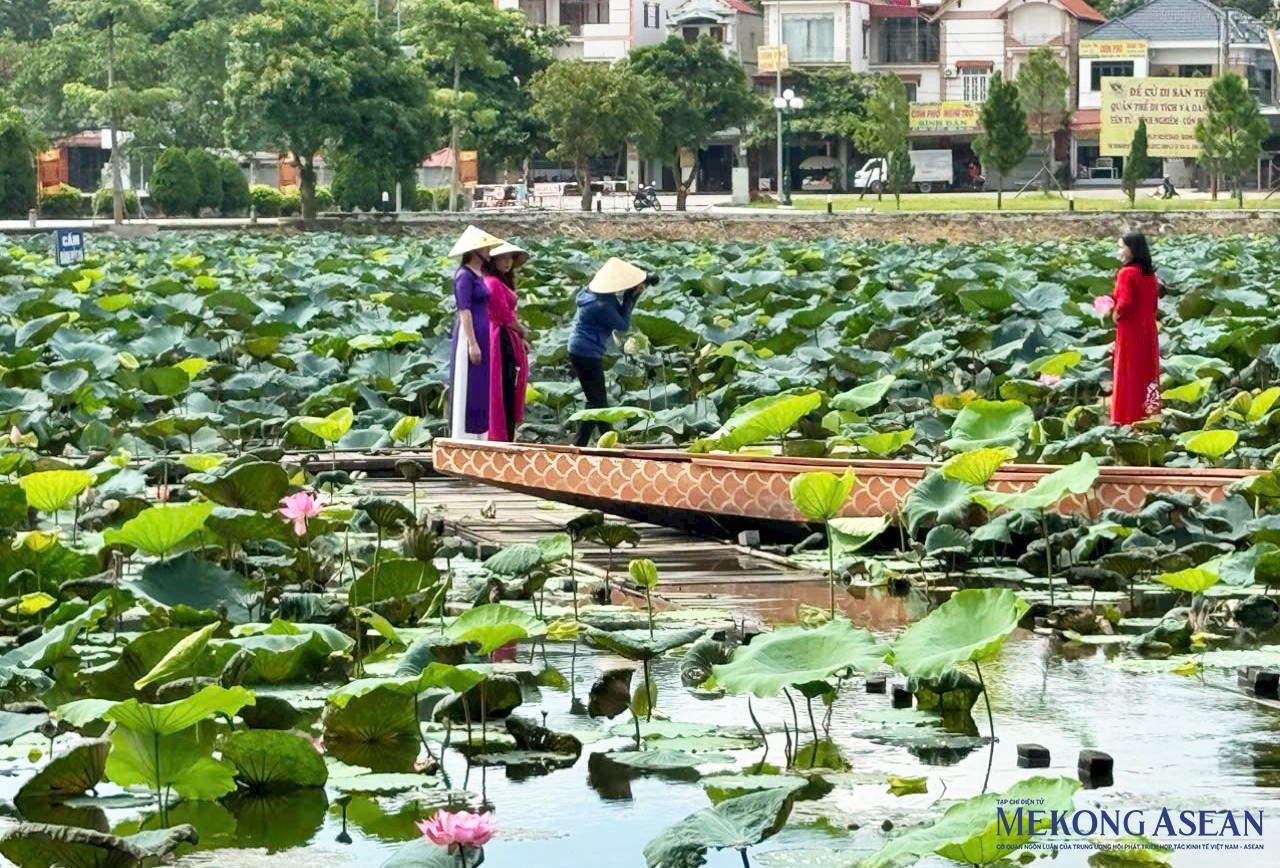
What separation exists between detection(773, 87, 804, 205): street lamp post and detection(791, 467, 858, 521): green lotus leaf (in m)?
37.6

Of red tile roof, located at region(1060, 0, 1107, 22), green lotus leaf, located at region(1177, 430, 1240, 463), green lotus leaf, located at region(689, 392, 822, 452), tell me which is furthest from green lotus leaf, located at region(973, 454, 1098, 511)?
red tile roof, located at region(1060, 0, 1107, 22)

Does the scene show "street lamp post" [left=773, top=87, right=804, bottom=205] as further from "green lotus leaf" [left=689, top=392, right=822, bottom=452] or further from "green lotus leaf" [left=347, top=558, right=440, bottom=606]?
"green lotus leaf" [left=347, top=558, right=440, bottom=606]

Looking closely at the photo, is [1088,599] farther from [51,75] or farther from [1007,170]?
[51,75]

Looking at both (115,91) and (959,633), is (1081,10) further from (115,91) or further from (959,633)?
(959,633)

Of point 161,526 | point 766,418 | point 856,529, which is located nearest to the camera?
point 161,526

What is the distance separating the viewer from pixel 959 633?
3.87 meters

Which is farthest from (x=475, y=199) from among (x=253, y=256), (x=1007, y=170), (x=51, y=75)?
(x=253, y=256)

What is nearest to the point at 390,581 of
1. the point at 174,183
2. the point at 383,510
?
the point at 383,510

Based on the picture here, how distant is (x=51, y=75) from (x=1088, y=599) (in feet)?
135

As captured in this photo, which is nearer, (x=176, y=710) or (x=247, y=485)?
(x=176, y=710)

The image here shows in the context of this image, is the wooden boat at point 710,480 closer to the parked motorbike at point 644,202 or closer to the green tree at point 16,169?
the green tree at point 16,169

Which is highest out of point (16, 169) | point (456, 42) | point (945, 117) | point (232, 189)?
point (456, 42)

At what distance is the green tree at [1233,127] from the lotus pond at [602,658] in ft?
98.4

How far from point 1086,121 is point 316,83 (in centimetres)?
2109
